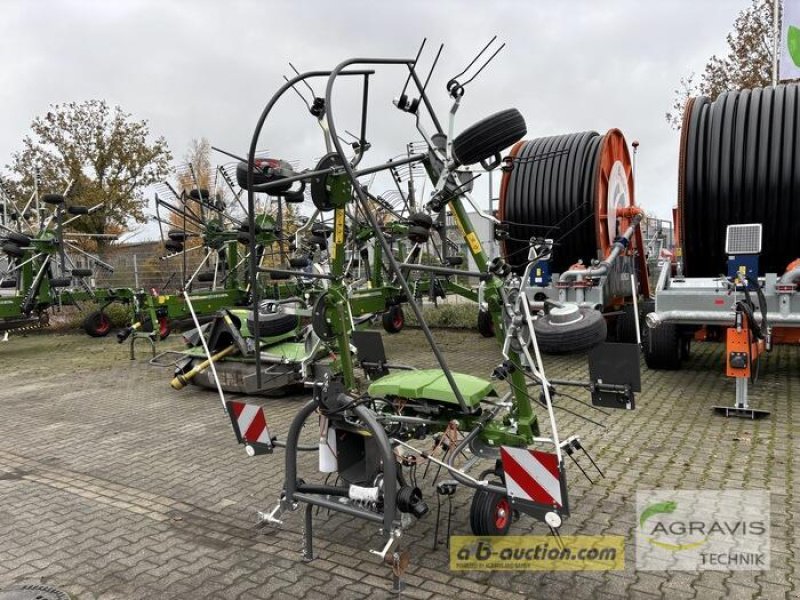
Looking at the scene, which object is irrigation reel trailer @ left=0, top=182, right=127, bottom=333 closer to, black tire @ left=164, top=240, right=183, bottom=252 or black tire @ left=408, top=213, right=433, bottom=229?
black tire @ left=164, top=240, right=183, bottom=252

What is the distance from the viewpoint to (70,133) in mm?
21797

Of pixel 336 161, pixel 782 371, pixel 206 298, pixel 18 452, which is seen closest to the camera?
pixel 336 161

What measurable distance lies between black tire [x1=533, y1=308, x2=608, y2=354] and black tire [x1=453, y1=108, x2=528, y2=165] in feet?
3.13

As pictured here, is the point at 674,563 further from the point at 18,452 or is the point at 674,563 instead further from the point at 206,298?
the point at 206,298

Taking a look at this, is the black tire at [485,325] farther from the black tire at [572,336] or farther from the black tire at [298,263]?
the black tire at [572,336]

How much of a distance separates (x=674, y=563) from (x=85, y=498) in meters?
3.68

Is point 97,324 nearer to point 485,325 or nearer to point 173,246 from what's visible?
point 173,246

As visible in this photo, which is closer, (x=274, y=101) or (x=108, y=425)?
(x=274, y=101)

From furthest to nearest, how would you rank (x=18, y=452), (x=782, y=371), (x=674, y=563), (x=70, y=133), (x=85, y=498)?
(x=70, y=133) → (x=782, y=371) → (x=18, y=452) → (x=85, y=498) → (x=674, y=563)

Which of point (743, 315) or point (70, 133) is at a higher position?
point (70, 133)

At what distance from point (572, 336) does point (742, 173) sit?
440 centimetres

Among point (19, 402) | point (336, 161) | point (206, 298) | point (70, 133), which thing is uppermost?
point (70, 133)

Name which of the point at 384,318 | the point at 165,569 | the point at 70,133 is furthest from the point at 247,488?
the point at 70,133

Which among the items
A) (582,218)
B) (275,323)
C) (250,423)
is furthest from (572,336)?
(582,218)
